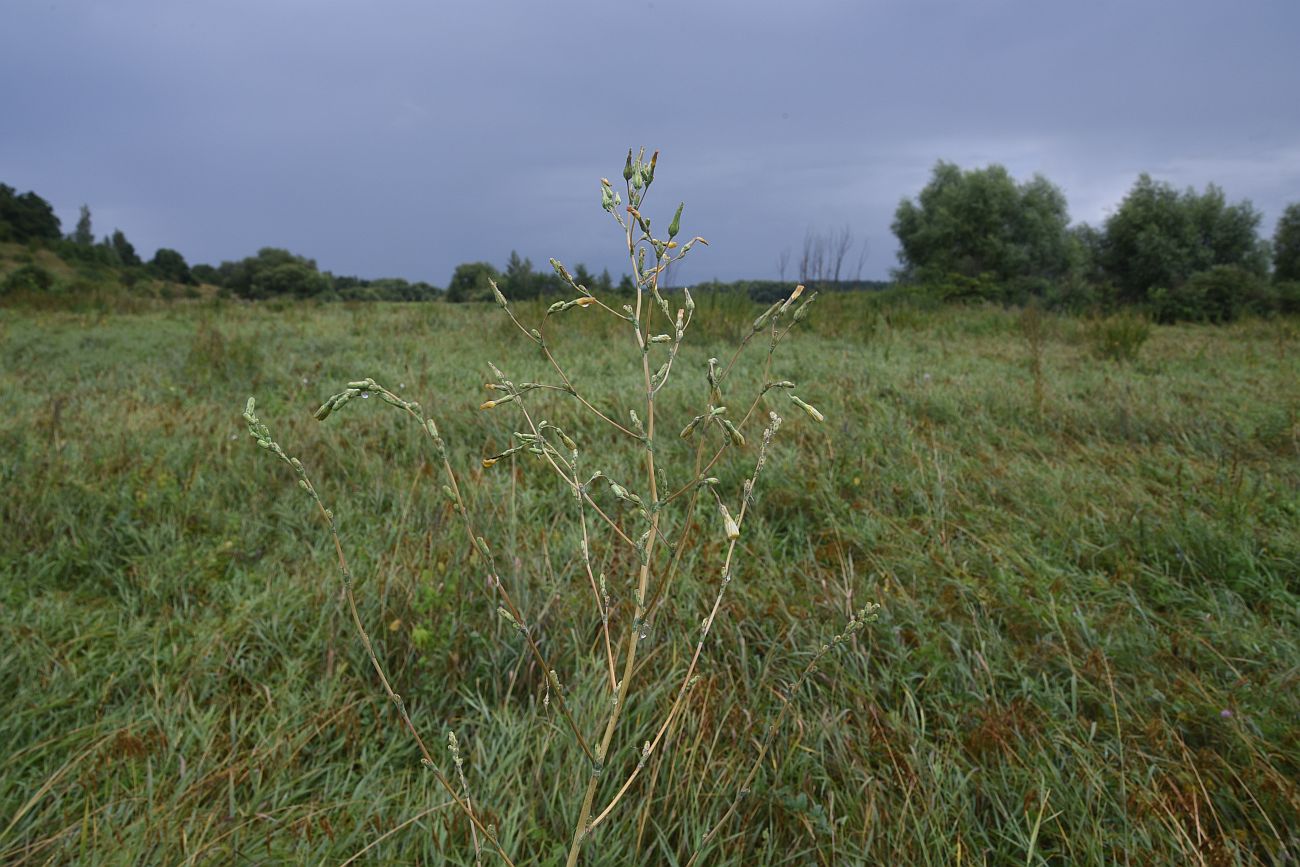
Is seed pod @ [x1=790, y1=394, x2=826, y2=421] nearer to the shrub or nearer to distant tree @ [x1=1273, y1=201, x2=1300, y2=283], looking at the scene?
the shrub

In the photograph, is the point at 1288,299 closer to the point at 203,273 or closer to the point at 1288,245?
the point at 1288,245

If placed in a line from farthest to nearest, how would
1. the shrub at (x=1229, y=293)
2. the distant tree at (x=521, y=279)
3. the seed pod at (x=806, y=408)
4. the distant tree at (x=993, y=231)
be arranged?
1. the distant tree at (x=993, y=231)
2. the shrub at (x=1229, y=293)
3. the distant tree at (x=521, y=279)
4. the seed pod at (x=806, y=408)

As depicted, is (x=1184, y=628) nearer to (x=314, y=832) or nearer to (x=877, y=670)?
(x=877, y=670)

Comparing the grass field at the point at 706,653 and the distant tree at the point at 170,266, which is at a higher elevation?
the distant tree at the point at 170,266

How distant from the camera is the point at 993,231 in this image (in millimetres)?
33688

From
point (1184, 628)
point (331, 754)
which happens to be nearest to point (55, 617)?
point (331, 754)

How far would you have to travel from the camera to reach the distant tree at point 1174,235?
91.7 feet

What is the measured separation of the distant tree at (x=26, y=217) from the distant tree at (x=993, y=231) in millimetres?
45361

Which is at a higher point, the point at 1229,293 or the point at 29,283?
the point at 29,283

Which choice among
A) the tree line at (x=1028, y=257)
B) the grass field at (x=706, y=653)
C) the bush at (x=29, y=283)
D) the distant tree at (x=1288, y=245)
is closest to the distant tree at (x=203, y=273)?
the tree line at (x=1028, y=257)

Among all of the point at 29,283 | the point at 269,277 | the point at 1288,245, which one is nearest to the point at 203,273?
the point at 269,277

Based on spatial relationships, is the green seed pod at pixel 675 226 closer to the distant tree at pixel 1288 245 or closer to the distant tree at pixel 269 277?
the distant tree at pixel 269 277

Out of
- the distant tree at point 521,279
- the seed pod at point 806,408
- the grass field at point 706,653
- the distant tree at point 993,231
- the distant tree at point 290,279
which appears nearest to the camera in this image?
the seed pod at point 806,408

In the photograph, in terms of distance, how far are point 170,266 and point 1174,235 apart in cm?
5128
